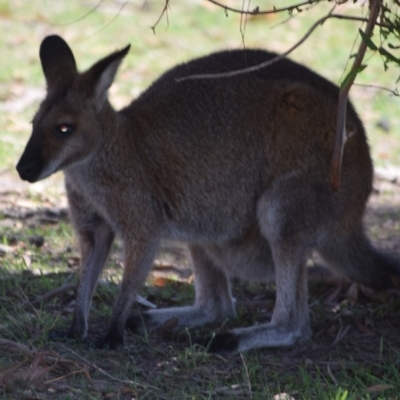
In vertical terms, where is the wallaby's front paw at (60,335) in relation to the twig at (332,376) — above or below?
above

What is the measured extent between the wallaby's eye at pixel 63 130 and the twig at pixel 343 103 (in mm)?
1157

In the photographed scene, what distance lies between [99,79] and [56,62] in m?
0.28

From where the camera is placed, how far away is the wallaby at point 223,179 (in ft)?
14.0

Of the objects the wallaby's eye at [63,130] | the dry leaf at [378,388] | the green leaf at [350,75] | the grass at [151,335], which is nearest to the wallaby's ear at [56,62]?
the wallaby's eye at [63,130]

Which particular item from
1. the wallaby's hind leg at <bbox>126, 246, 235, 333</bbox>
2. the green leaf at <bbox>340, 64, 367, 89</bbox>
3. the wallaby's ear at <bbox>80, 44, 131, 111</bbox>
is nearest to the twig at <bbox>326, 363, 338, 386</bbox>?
the wallaby's hind leg at <bbox>126, 246, 235, 333</bbox>

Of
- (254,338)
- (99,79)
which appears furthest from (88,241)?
(254,338)

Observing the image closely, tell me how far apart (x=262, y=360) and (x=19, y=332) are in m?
1.07

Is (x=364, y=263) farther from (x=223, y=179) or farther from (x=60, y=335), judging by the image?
(x=60, y=335)

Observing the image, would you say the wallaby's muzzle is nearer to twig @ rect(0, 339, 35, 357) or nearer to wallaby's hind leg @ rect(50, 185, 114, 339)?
wallaby's hind leg @ rect(50, 185, 114, 339)

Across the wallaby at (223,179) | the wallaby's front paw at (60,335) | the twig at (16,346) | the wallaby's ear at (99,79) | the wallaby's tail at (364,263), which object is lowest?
the wallaby's front paw at (60,335)

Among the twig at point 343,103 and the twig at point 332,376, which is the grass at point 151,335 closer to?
the twig at point 332,376

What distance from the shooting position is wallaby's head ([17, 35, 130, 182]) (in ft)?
13.1

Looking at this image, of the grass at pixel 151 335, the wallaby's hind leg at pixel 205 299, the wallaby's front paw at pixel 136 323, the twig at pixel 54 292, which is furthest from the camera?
the wallaby's hind leg at pixel 205 299

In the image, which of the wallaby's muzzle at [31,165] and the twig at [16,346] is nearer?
the twig at [16,346]
